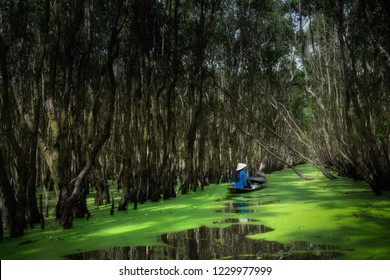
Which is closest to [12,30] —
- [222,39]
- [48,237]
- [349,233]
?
[48,237]

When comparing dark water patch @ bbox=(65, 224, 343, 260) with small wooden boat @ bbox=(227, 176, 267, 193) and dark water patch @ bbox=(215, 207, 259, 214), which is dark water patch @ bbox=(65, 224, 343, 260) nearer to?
dark water patch @ bbox=(215, 207, 259, 214)

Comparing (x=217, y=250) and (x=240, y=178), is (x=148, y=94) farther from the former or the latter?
(x=217, y=250)

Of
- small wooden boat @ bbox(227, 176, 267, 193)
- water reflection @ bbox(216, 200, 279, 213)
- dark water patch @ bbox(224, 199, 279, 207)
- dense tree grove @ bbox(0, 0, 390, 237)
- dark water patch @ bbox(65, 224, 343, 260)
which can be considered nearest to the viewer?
dark water patch @ bbox(65, 224, 343, 260)

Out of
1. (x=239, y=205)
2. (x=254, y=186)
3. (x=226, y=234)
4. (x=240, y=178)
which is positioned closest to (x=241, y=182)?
(x=240, y=178)

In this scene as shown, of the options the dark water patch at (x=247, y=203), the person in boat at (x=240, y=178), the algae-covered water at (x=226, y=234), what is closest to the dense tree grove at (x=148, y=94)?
the algae-covered water at (x=226, y=234)

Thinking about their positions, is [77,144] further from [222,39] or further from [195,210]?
[222,39]

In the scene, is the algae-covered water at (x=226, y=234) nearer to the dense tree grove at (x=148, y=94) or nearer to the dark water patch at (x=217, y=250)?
the dark water patch at (x=217, y=250)

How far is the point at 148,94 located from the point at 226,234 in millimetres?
5232

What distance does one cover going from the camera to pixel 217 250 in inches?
182

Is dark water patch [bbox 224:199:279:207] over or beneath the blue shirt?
beneath

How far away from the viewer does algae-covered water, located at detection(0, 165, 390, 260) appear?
178 inches

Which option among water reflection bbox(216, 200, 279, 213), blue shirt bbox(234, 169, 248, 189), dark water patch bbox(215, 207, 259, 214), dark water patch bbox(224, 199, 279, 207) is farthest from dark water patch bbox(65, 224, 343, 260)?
blue shirt bbox(234, 169, 248, 189)
